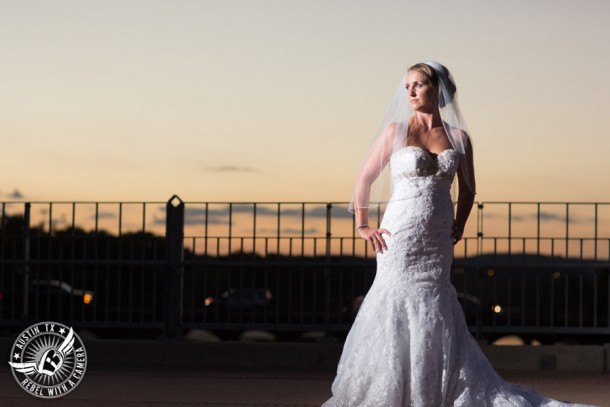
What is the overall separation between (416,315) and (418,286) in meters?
0.17

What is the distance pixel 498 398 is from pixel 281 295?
27.1 ft

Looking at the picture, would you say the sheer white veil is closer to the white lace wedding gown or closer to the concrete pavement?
the white lace wedding gown

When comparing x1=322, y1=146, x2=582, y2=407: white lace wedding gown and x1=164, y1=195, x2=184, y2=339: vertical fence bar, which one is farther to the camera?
x1=164, y1=195, x2=184, y2=339: vertical fence bar

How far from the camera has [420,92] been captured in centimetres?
742

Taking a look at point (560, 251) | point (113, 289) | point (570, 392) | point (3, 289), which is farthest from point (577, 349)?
point (3, 289)

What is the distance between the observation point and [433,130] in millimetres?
7523

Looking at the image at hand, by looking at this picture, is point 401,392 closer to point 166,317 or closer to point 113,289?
point 166,317

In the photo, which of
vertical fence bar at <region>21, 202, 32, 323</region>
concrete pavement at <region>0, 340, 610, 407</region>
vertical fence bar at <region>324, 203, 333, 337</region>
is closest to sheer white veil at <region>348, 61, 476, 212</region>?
concrete pavement at <region>0, 340, 610, 407</region>

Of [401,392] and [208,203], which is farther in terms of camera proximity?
[208,203]

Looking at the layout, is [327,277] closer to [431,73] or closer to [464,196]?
[464,196]

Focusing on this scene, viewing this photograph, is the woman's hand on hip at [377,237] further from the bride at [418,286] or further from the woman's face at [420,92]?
the woman's face at [420,92]

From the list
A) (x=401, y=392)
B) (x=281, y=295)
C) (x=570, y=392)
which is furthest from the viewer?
(x=281, y=295)

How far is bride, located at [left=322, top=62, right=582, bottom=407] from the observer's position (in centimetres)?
741

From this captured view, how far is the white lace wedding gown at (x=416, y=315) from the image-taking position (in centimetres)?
740
